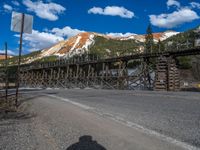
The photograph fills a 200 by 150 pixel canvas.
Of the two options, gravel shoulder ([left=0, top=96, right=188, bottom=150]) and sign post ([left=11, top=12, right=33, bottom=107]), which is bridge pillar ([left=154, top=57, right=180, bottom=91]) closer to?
sign post ([left=11, top=12, right=33, bottom=107])

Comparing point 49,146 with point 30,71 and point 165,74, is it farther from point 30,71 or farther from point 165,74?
point 30,71

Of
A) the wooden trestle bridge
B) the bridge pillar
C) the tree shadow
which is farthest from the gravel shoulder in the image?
the wooden trestle bridge

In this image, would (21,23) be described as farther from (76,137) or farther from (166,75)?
(166,75)

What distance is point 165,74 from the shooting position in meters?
25.0

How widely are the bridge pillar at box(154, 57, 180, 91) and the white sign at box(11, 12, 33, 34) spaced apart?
678 inches

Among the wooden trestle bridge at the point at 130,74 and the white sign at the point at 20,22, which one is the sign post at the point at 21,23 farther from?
the wooden trestle bridge at the point at 130,74

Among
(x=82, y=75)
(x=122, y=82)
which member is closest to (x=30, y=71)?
(x=82, y=75)

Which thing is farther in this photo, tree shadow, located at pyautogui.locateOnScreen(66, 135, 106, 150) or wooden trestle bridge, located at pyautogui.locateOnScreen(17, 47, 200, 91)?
wooden trestle bridge, located at pyautogui.locateOnScreen(17, 47, 200, 91)

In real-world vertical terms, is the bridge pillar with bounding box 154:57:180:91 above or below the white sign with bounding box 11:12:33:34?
below

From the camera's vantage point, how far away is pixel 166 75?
24938 millimetres

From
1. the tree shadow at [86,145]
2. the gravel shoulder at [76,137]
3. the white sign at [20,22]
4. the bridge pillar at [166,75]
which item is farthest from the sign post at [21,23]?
the bridge pillar at [166,75]

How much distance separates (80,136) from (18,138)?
48.5 inches

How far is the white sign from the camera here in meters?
9.85

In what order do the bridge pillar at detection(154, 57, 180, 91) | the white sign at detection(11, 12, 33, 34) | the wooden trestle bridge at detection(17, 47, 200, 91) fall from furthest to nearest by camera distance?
1. the wooden trestle bridge at detection(17, 47, 200, 91)
2. the bridge pillar at detection(154, 57, 180, 91)
3. the white sign at detection(11, 12, 33, 34)
